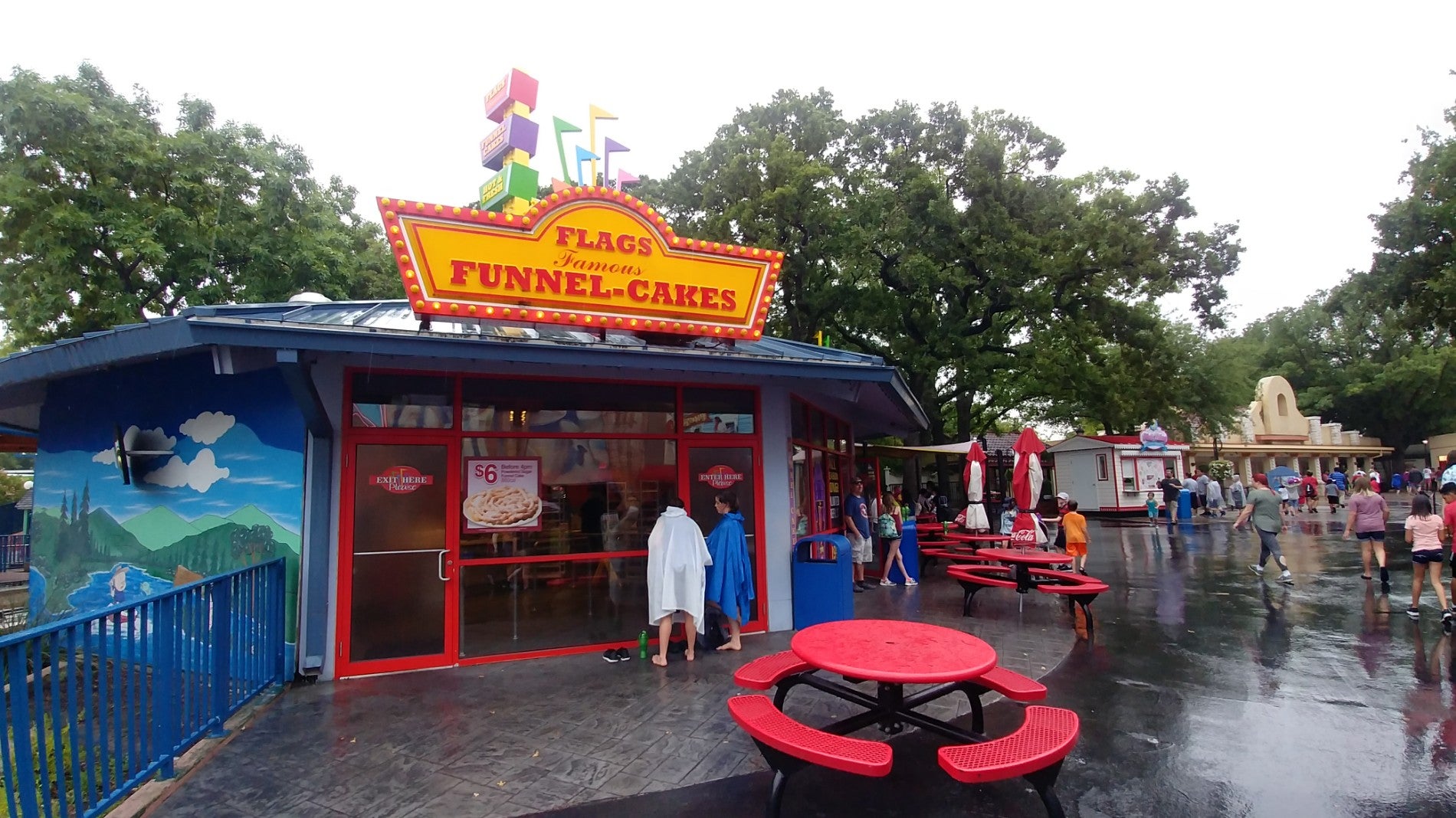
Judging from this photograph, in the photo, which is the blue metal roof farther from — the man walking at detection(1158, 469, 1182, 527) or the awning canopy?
the man walking at detection(1158, 469, 1182, 527)

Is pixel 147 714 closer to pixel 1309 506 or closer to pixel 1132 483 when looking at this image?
pixel 1132 483

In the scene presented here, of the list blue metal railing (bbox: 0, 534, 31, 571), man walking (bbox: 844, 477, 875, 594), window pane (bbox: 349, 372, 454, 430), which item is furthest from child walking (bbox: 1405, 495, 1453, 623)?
blue metal railing (bbox: 0, 534, 31, 571)

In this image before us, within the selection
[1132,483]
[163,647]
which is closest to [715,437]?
[163,647]

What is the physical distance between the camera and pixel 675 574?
631 cm

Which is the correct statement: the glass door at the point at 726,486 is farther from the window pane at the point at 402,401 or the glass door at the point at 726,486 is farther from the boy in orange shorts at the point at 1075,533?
the boy in orange shorts at the point at 1075,533

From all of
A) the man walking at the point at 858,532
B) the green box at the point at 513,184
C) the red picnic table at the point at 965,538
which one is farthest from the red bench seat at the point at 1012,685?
the red picnic table at the point at 965,538

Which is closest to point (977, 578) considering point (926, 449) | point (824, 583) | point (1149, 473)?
point (824, 583)

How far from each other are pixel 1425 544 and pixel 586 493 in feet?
31.1

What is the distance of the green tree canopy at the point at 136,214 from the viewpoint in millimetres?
14859

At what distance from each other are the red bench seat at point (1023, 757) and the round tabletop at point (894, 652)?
0.36m

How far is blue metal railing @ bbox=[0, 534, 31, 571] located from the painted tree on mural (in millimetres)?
19817

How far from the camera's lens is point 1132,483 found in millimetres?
25234

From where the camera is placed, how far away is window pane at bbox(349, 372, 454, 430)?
6207 millimetres

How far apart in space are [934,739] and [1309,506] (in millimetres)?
30244
